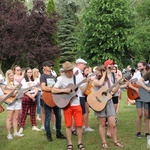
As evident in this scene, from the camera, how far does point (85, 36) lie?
31641mm

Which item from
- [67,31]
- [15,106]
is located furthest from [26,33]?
[15,106]

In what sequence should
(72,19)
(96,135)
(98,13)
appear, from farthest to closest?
(72,19)
(98,13)
(96,135)

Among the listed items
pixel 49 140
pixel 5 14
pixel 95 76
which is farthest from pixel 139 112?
pixel 5 14

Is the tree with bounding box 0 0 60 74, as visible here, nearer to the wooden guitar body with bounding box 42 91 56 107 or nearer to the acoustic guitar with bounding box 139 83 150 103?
the wooden guitar body with bounding box 42 91 56 107

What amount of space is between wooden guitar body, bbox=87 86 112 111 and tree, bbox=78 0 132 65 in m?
23.1

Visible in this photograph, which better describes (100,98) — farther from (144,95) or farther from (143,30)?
(143,30)

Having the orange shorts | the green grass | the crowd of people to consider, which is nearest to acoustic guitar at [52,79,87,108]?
the crowd of people

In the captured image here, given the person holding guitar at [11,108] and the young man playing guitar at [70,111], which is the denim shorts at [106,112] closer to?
the young man playing guitar at [70,111]

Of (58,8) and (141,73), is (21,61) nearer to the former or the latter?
(58,8)

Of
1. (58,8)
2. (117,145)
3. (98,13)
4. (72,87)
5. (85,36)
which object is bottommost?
(117,145)

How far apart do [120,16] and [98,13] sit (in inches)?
86.7

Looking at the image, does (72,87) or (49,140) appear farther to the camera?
(49,140)

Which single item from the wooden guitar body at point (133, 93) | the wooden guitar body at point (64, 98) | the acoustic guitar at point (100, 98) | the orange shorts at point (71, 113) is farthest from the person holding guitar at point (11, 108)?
the wooden guitar body at point (133, 93)

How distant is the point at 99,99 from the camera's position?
6902 millimetres
